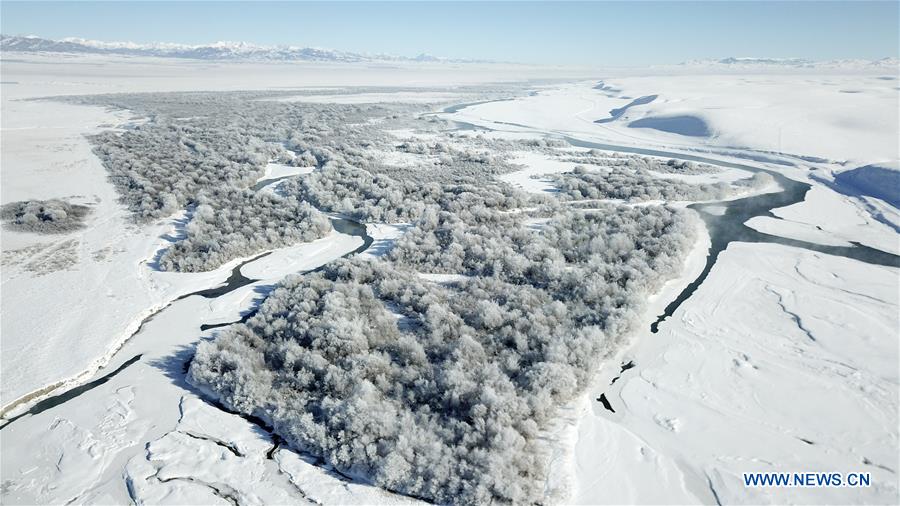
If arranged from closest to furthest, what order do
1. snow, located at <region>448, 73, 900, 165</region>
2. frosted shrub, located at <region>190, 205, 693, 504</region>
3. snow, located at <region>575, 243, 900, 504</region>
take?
snow, located at <region>575, 243, 900, 504</region> → frosted shrub, located at <region>190, 205, 693, 504</region> → snow, located at <region>448, 73, 900, 165</region>

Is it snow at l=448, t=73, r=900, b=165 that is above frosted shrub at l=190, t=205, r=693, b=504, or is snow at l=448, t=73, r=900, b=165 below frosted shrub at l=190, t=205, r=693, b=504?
above

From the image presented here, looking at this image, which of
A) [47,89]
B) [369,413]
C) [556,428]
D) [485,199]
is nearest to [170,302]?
[369,413]

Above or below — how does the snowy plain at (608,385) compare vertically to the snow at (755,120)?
below

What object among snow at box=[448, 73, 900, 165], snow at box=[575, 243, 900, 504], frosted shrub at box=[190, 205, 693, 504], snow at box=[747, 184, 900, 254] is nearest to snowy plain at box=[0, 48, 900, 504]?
snow at box=[575, 243, 900, 504]

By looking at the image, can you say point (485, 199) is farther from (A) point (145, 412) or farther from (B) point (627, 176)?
(A) point (145, 412)

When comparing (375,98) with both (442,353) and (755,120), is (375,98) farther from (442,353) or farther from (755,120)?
(442,353)

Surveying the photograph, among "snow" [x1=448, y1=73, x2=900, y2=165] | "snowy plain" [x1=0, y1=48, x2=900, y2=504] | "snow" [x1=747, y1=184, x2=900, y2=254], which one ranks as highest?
"snow" [x1=448, y1=73, x2=900, y2=165]

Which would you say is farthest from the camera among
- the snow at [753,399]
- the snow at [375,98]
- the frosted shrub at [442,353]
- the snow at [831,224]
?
the snow at [375,98]

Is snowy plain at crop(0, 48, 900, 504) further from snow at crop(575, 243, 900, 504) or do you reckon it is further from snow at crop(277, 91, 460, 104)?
snow at crop(277, 91, 460, 104)

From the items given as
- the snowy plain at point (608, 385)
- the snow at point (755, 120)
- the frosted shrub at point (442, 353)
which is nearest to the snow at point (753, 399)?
the snowy plain at point (608, 385)

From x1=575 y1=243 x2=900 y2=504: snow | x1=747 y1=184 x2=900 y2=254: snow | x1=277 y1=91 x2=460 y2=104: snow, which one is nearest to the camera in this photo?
x1=575 y1=243 x2=900 y2=504: snow

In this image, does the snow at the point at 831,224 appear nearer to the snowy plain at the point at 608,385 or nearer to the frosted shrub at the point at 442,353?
the snowy plain at the point at 608,385
